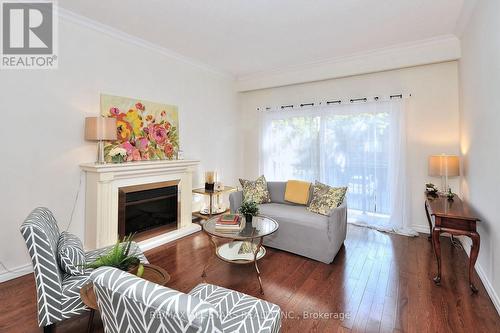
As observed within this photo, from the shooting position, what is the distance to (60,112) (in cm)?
272

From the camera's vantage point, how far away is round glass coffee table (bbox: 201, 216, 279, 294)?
94.5 inches

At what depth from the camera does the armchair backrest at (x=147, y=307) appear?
81 cm

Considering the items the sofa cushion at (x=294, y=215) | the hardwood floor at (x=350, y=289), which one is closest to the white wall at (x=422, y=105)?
the hardwood floor at (x=350, y=289)

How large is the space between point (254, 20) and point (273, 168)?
2853 mm

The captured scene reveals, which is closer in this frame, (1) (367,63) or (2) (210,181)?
(1) (367,63)

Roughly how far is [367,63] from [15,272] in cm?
532

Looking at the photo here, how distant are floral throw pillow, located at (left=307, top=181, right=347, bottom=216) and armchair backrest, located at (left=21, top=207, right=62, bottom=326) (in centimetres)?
263

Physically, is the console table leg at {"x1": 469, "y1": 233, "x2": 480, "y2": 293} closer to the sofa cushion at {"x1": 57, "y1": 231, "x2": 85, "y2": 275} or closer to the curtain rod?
the curtain rod

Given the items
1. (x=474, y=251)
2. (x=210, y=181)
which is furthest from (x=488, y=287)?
(x=210, y=181)

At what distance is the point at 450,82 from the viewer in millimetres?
3500

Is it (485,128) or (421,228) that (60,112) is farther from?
(421,228)

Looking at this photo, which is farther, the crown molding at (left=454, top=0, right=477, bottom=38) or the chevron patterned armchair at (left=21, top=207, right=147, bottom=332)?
the crown molding at (left=454, top=0, right=477, bottom=38)

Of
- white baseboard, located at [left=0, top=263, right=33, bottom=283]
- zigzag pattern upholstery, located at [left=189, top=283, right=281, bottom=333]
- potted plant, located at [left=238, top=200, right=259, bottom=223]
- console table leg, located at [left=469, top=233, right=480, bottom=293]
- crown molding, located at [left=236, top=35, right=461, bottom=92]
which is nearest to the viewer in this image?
zigzag pattern upholstery, located at [left=189, top=283, right=281, bottom=333]

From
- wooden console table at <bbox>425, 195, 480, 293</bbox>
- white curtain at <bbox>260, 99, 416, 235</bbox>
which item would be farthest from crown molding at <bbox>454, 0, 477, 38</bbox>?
wooden console table at <bbox>425, 195, 480, 293</bbox>
